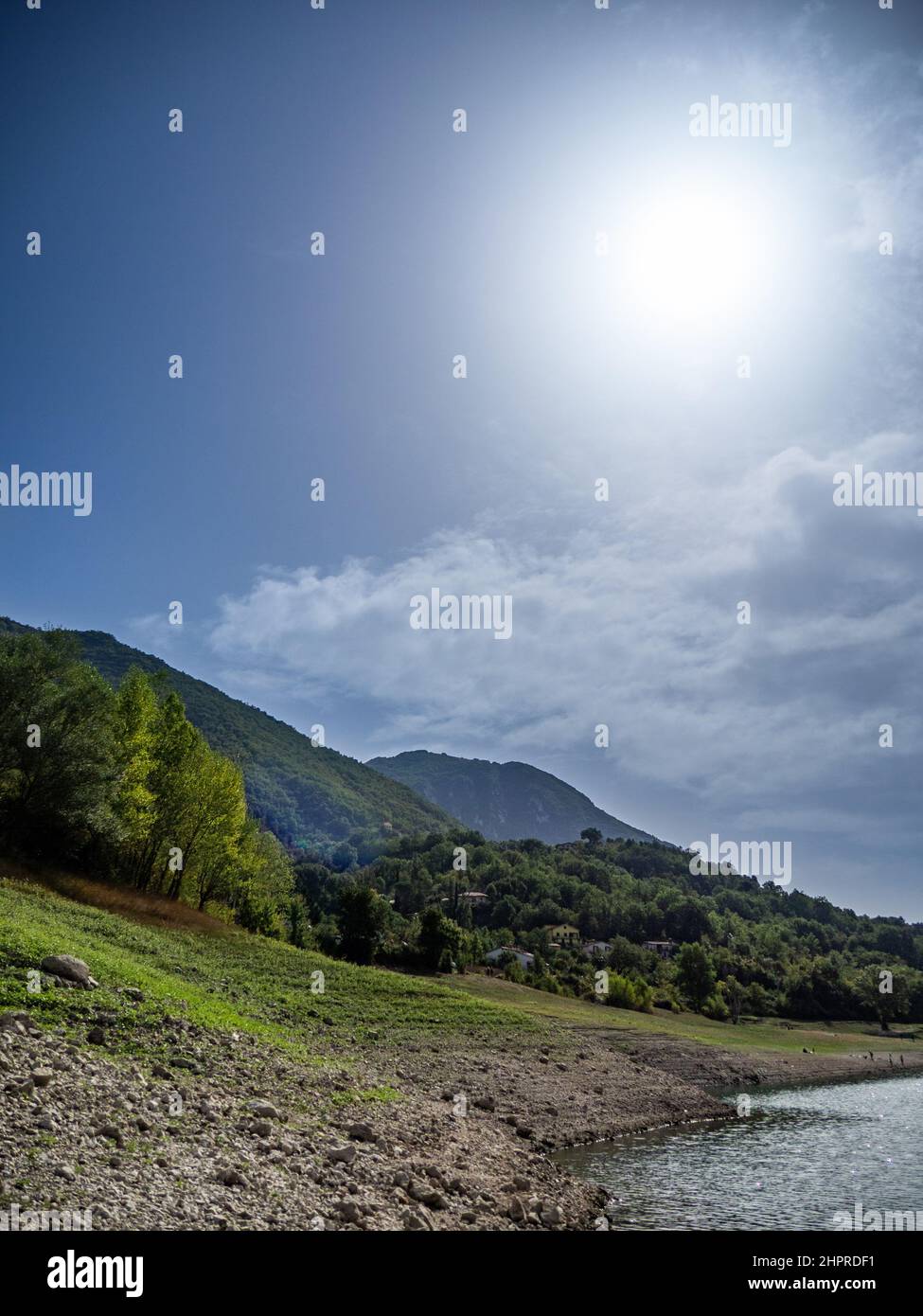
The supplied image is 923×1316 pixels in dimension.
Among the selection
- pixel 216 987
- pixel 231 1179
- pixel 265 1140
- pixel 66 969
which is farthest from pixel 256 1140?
pixel 216 987

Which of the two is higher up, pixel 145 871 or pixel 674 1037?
pixel 145 871

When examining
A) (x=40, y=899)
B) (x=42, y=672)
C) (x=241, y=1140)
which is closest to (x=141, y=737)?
(x=42, y=672)

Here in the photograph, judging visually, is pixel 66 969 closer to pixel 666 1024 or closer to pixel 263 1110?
pixel 263 1110

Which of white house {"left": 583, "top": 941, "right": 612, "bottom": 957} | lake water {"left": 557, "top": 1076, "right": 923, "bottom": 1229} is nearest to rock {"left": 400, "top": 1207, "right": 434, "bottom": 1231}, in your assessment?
lake water {"left": 557, "top": 1076, "right": 923, "bottom": 1229}

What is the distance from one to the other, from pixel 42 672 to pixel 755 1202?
48621 millimetres

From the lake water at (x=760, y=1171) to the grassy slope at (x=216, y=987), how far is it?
11.9 m

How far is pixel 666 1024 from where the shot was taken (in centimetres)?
8262

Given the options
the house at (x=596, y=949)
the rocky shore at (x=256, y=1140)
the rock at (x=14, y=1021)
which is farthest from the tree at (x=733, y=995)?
the rock at (x=14, y=1021)

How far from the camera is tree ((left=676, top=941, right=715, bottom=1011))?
4926 inches
